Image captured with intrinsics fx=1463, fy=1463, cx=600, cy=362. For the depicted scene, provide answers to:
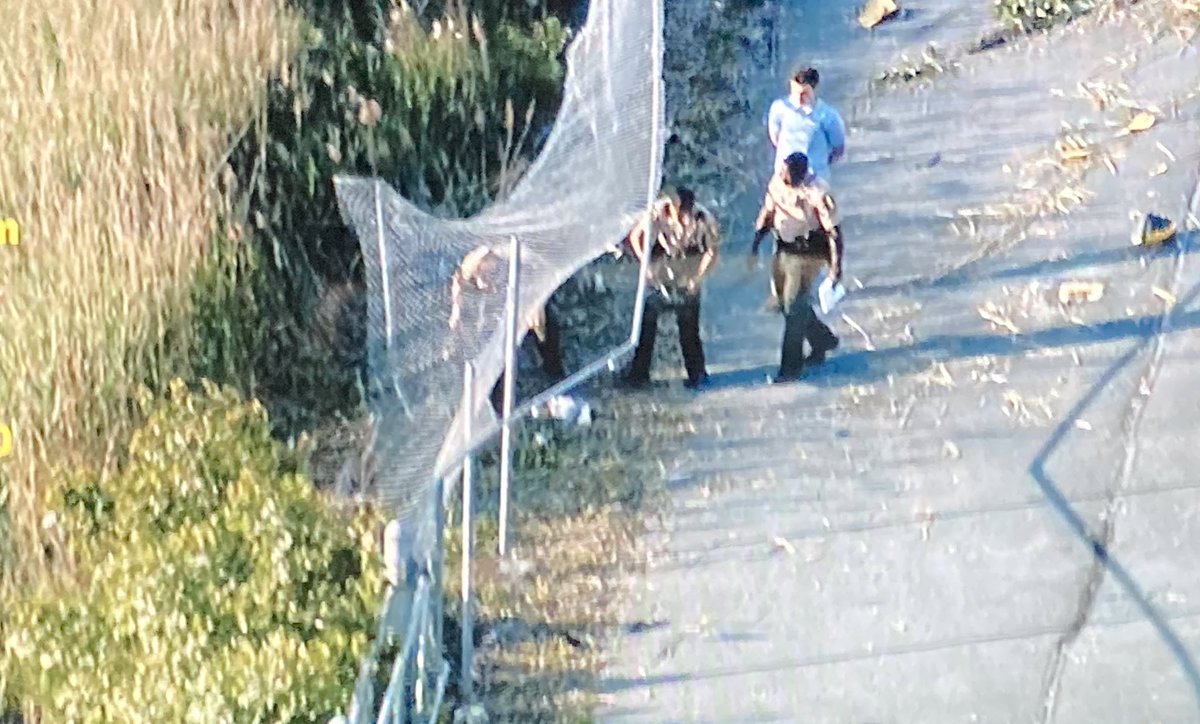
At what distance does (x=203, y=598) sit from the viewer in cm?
469

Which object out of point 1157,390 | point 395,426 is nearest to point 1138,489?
point 1157,390

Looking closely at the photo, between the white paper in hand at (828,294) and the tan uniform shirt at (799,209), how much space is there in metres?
0.53

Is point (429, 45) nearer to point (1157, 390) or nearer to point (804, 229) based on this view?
point (804, 229)

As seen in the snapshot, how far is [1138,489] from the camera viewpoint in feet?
21.5

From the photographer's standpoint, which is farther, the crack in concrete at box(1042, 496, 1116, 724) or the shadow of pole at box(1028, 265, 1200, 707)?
the shadow of pole at box(1028, 265, 1200, 707)

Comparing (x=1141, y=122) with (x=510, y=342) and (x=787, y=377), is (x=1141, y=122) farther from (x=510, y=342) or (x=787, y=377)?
(x=510, y=342)

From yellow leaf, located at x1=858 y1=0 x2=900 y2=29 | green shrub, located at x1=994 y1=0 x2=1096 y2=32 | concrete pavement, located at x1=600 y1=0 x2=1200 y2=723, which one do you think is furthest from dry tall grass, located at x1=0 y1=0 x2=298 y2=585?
green shrub, located at x1=994 y1=0 x2=1096 y2=32

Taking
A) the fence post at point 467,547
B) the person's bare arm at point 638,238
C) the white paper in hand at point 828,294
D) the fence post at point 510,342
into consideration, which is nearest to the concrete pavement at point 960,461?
the white paper in hand at point 828,294

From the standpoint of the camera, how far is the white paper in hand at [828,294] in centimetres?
738

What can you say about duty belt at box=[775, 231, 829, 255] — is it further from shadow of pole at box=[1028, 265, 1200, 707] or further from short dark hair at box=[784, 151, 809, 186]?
shadow of pole at box=[1028, 265, 1200, 707]

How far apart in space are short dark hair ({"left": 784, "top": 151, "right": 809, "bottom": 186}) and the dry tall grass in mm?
2639

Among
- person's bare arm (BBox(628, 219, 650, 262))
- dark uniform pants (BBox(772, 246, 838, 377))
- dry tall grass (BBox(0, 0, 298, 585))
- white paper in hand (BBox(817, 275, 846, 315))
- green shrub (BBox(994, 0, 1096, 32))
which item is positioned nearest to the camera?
dry tall grass (BBox(0, 0, 298, 585))

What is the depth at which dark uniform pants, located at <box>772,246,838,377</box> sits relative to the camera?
700cm

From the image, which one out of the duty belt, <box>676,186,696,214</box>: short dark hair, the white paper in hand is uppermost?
<box>676,186,696,214</box>: short dark hair
